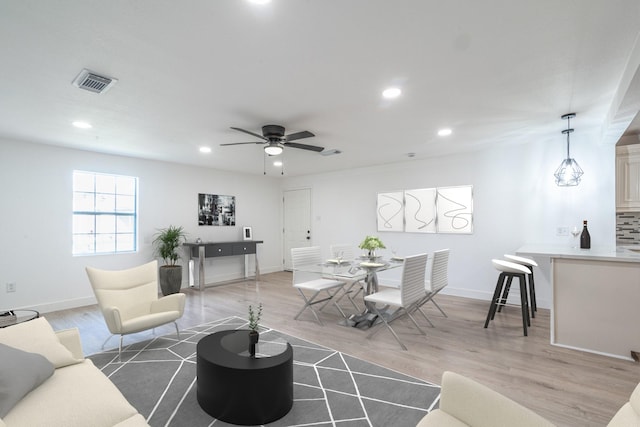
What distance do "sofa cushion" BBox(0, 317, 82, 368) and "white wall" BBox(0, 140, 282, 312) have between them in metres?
3.42

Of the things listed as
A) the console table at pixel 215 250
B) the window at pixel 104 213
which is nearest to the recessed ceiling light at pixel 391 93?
the console table at pixel 215 250

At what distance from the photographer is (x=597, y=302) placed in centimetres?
299

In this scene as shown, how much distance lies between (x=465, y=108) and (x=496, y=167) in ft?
7.44

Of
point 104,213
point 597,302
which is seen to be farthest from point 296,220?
point 597,302

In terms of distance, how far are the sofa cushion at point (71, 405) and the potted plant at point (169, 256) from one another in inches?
149

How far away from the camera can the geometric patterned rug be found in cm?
207

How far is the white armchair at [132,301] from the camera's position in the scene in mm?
3014

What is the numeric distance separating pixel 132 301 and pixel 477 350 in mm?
3672

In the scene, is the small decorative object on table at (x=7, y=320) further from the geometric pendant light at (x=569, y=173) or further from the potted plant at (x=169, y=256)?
the geometric pendant light at (x=569, y=173)

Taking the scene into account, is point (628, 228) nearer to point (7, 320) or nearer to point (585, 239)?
point (585, 239)

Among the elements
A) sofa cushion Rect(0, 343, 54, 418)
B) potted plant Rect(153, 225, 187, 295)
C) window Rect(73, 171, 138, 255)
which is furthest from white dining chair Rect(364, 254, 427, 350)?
window Rect(73, 171, 138, 255)

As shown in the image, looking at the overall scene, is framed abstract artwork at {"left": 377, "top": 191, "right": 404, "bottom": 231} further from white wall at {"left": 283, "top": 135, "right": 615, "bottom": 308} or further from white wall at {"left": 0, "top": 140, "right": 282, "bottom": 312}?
white wall at {"left": 0, "top": 140, "right": 282, "bottom": 312}

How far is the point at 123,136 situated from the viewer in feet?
13.6

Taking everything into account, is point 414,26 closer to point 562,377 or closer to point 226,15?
point 226,15
